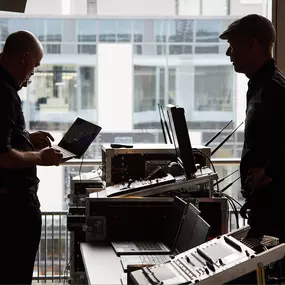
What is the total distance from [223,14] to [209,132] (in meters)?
0.89

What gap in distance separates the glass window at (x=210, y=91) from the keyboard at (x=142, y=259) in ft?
7.38

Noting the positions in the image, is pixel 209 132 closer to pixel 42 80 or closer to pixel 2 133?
pixel 42 80

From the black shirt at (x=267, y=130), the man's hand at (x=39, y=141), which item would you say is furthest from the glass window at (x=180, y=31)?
the black shirt at (x=267, y=130)

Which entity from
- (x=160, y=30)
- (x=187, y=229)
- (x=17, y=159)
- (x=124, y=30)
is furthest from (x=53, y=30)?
(x=187, y=229)

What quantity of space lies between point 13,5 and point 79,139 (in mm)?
779

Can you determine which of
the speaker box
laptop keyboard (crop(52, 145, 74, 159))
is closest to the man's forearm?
laptop keyboard (crop(52, 145, 74, 159))

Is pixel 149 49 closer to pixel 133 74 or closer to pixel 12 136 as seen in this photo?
pixel 133 74

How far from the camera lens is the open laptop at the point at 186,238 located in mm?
2401

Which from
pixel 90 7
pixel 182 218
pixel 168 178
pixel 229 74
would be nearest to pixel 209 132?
pixel 229 74

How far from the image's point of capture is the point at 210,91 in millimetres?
4789

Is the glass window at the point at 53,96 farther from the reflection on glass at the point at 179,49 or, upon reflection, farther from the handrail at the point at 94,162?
the reflection on glass at the point at 179,49

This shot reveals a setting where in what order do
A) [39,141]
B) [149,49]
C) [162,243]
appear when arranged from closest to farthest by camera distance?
[162,243] → [39,141] → [149,49]

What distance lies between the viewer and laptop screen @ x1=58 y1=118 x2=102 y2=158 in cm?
323

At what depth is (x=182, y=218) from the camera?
9.02 feet
